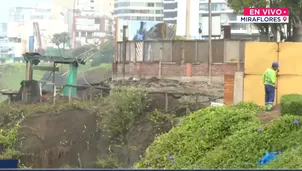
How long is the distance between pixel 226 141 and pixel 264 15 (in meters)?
8.28

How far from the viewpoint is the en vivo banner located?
22.4 m

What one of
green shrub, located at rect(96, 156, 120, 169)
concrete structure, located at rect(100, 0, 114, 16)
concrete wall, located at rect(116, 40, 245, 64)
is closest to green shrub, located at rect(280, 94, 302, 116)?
green shrub, located at rect(96, 156, 120, 169)

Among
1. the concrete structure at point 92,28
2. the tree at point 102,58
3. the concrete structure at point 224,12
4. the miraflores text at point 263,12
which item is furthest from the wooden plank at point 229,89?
the concrete structure at point 92,28

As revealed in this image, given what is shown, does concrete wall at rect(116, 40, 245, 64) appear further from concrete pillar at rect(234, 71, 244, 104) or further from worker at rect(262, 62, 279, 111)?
worker at rect(262, 62, 279, 111)

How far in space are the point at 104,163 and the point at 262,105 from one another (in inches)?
209

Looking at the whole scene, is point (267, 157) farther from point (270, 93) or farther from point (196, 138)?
point (270, 93)

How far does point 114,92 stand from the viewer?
2375 cm

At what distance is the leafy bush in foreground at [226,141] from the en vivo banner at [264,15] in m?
4.27

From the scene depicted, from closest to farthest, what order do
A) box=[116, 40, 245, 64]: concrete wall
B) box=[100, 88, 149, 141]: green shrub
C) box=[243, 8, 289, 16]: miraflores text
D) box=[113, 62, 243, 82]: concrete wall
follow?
box=[243, 8, 289, 16]: miraflores text < box=[100, 88, 149, 141]: green shrub < box=[113, 62, 243, 82]: concrete wall < box=[116, 40, 245, 64]: concrete wall

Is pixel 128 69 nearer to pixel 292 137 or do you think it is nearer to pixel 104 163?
pixel 104 163

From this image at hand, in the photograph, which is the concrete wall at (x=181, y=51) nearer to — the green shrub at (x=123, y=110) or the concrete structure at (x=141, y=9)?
the green shrub at (x=123, y=110)

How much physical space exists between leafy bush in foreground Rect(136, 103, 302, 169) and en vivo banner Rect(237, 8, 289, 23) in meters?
4.27

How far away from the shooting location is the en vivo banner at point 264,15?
2236 centimetres

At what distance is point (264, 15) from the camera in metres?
22.4
